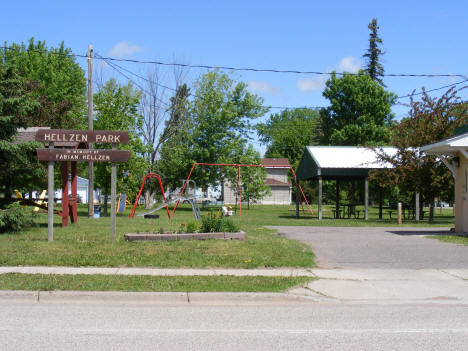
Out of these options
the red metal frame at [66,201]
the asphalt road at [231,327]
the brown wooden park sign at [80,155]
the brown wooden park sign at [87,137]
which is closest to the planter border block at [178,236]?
the brown wooden park sign at [80,155]

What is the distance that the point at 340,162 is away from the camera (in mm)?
29109

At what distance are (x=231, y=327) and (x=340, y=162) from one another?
76.4 ft

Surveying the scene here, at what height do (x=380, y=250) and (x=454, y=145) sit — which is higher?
(x=454, y=145)

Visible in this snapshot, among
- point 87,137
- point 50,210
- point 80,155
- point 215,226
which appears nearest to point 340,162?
point 215,226

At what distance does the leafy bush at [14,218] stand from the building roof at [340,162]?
656 inches

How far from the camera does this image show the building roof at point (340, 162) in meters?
28.3

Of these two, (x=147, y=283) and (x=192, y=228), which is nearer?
(x=147, y=283)

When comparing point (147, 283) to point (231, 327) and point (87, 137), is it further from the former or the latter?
point (87, 137)

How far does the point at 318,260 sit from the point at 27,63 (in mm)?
34107

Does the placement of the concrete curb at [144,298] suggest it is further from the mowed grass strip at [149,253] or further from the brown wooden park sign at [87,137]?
the brown wooden park sign at [87,137]

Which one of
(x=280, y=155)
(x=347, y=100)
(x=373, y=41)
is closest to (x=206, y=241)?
(x=347, y=100)

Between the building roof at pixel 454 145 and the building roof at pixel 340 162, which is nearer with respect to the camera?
the building roof at pixel 454 145

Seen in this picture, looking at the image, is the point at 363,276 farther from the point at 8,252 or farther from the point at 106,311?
the point at 8,252

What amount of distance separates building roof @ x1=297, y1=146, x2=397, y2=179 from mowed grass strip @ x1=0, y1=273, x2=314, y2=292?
18.9m
